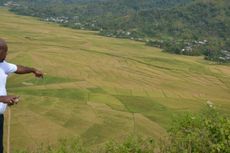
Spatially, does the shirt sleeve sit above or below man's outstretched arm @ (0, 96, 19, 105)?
above

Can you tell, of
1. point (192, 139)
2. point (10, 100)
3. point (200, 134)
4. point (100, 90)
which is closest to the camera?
point (10, 100)

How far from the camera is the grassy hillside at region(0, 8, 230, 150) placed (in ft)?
174

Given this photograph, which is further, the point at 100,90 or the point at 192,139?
the point at 100,90

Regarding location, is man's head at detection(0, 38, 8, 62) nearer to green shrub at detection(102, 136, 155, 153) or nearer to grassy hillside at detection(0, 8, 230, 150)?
green shrub at detection(102, 136, 155, 153)

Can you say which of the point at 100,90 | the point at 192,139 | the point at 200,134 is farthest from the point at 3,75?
the point at 100,90

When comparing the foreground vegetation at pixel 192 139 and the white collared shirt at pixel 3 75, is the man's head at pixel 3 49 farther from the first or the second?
the foreground vegetation at pixel 192 139

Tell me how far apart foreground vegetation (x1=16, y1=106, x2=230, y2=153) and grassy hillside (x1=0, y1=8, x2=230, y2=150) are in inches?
966

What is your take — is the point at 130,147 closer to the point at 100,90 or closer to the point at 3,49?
the point at 3,49

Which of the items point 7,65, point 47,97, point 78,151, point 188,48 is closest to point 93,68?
point 47,97

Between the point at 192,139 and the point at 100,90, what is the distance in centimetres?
5521

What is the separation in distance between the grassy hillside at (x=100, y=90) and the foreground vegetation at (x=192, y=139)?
2455 cm

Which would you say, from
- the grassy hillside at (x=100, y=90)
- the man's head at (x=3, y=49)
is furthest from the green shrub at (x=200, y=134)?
the grassy hillside at (x=100, y=90)

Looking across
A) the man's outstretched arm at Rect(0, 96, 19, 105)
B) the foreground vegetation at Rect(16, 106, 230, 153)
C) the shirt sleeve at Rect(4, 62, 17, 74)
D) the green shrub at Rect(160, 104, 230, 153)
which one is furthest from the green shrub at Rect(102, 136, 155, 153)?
the man's outstretched arm at Rect(0, 96, 19, 105)

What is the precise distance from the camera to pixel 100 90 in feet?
239
